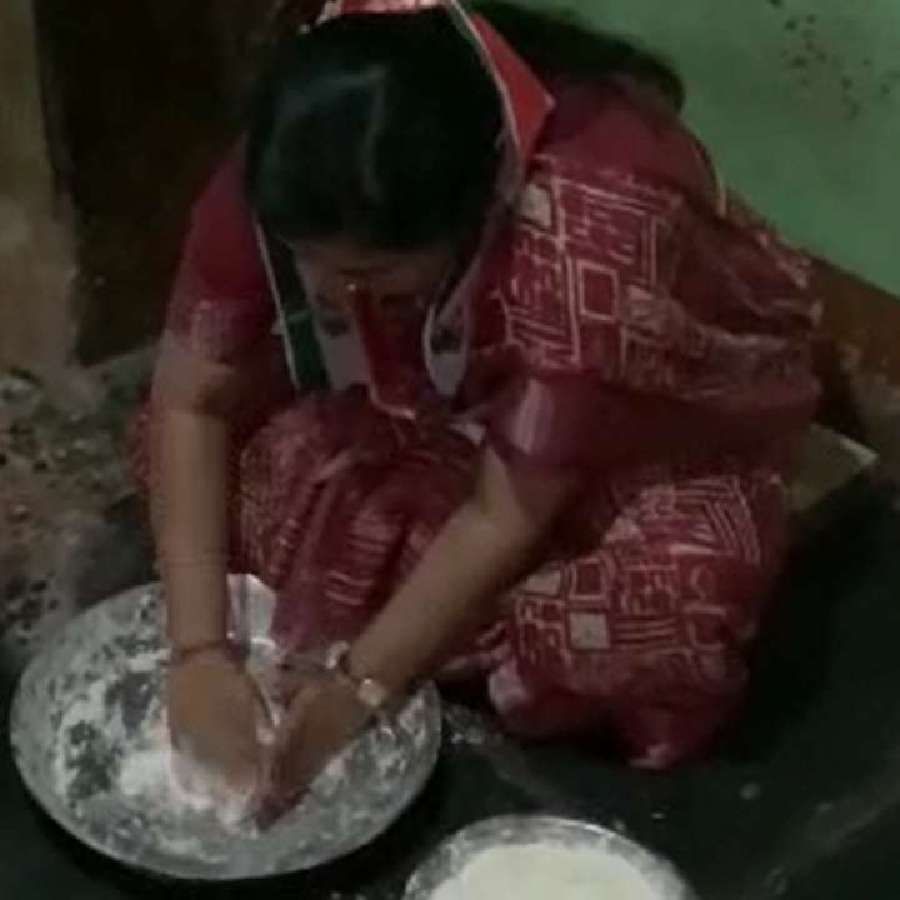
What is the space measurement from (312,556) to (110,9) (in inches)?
18.0

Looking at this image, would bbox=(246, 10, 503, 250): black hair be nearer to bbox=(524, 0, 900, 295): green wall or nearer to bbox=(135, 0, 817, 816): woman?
bbox=(135, 0, 817, 816): woman

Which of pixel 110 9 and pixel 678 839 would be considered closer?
pixel 678 839

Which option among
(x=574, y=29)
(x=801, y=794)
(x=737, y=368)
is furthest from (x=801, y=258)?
(x=801, y=794)

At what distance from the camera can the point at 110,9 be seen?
1.72 meters

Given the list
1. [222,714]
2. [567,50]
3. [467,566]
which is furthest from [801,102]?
[222,714]

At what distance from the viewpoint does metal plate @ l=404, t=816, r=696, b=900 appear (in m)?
1.40

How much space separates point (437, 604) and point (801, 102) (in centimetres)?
53

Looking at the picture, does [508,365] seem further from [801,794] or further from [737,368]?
[801,794]

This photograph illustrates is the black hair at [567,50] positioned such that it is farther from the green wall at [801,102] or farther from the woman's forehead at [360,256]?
the woman's forehead at [360,256]

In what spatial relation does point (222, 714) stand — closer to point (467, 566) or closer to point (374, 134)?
point (467, 566)

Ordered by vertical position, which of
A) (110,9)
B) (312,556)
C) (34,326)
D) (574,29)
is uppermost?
(574,29)

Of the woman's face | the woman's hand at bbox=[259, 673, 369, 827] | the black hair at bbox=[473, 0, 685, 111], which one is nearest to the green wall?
the black hair at bbox=[473, 0, 685, 111]

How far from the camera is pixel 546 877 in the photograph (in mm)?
1403

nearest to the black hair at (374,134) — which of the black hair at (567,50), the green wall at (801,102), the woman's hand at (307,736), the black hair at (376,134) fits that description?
the black hair at (376,134)
